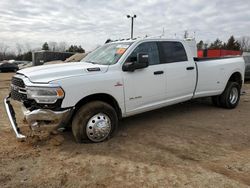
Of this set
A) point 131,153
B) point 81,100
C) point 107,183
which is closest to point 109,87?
point 81,100

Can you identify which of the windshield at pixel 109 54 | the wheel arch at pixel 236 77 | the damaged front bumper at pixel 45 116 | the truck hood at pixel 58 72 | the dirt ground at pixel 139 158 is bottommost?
the dirt ground at pixel 139 158

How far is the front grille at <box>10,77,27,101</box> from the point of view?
4.79 metres

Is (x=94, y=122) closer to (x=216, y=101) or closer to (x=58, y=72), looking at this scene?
(x=58, y=72)

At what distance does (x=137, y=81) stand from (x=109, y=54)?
0.88m

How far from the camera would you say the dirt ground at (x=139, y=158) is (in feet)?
12.4

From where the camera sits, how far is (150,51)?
6.04 meters

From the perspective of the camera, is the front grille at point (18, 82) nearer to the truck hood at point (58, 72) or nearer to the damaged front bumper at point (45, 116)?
the truck hood at point (58, 72)

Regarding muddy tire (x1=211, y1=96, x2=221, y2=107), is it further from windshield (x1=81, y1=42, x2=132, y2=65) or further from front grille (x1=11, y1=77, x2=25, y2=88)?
front grille (x1=11, y1=77, x2=25, y2=88)

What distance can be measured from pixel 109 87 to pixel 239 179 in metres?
2.55

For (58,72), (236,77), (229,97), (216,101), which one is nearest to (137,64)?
(58,72)

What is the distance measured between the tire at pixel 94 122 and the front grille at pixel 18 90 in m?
0.93

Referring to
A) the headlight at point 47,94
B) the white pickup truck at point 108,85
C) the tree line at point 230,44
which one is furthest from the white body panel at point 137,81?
the tree line at point 230,44

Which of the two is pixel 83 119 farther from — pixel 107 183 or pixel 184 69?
pixel 184 69

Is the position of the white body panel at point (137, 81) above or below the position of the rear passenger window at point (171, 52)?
below
